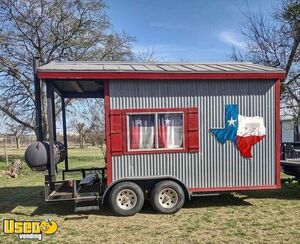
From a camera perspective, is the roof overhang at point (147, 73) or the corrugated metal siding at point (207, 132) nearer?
the roof overhang at point (147, 73)

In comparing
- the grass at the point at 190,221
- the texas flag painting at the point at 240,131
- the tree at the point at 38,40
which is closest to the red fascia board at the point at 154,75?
the texas flag painting at the point at 240,131

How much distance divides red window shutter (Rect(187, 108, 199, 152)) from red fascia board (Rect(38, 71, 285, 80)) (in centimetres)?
81

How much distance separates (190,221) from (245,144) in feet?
7.78

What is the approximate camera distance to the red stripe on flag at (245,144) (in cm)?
891

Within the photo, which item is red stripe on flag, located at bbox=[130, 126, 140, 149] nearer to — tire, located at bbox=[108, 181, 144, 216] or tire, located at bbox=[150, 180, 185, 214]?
tire, located at bbox=[108, 181, 144, 216]

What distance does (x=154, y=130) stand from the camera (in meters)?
8.74

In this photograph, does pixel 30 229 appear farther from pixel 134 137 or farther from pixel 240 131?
pixel 240 131

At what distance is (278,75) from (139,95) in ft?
10.9

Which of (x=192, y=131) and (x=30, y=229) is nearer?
(x=30, y=229)

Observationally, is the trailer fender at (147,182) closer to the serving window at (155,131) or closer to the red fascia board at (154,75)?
the serving window at (155,131)

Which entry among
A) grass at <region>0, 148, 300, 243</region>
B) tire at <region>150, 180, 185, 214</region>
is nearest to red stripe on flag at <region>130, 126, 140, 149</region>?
tire at <region>150, 180, 185, 214</region>

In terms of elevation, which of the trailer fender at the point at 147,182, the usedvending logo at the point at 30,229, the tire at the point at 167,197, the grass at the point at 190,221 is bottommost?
the grass at the point at 190,221

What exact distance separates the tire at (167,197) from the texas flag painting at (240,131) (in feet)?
5.15

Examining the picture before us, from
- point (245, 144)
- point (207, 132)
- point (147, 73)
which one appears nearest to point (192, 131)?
point (207, 132)
